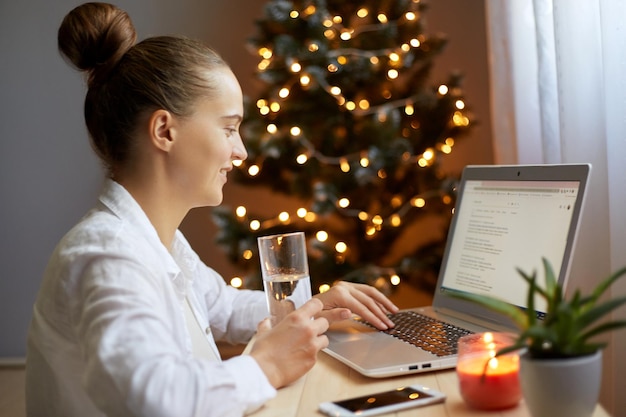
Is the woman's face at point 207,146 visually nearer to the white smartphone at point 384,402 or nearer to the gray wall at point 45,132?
the white smartphone at point 384,402

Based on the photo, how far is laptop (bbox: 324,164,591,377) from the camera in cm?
127

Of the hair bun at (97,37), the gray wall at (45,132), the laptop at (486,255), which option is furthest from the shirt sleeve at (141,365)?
the gray wall at (45,132)

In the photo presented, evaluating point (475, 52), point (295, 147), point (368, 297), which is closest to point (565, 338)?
point (368, 297)

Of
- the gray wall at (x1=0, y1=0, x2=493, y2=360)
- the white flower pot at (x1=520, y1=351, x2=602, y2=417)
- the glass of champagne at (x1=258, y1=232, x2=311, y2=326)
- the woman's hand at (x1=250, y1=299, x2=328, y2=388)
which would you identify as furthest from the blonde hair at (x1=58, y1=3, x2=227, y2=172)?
the gray wall at (x1=0, y1=0, x2=493, y2=360)

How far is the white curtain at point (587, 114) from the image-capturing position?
5.19 ft

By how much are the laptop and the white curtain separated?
0.25m

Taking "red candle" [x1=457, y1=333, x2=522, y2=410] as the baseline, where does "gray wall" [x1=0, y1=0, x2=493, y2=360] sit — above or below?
above

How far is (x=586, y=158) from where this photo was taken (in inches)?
67.2

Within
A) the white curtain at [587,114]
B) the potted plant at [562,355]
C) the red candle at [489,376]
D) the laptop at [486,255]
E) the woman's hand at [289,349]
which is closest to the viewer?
the potted plant at [562,355]

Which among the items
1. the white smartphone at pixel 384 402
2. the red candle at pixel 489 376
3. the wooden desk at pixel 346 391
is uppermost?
the red candle at pixel 489 376

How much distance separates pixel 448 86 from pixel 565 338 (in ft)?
7.40

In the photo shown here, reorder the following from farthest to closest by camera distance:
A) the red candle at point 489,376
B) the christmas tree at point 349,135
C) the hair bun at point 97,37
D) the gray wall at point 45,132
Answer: the gray wall at point 45,132, the christmas tree at point 349,135, the hair bun at point 97,37, the red candle at point 489,376

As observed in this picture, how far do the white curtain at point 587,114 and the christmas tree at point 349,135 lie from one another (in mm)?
841

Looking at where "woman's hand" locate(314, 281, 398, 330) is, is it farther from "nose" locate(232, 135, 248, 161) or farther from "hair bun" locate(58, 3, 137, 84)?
"hair bun" locate(58, 3, 137, 84)
